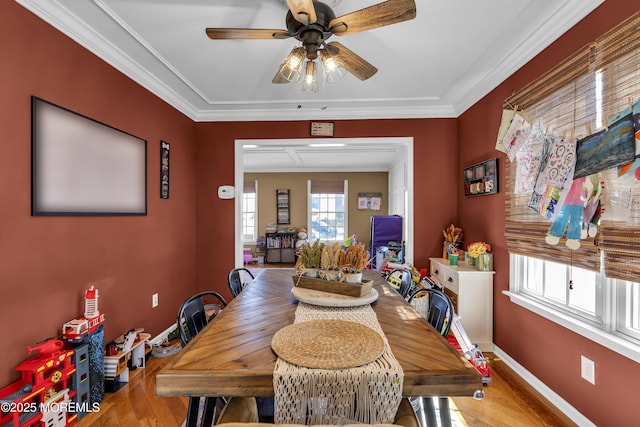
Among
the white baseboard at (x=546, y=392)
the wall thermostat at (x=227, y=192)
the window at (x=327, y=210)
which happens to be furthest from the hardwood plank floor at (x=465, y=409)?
the window at (x=327, y=210)

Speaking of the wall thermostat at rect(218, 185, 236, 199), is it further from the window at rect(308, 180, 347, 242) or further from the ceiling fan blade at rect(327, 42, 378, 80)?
the window at rect(308, 180, 347, 242)

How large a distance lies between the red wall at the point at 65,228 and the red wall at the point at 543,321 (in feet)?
10.6

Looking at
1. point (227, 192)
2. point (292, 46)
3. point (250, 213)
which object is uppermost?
point (292, 46)

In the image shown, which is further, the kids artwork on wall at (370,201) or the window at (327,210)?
the window at (327,210)

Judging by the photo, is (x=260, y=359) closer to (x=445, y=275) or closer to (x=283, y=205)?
(x=445, y=275)

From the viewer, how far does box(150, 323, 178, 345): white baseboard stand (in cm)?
283

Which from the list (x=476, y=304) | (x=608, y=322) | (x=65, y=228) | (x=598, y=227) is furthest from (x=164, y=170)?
(x=608, y=322)

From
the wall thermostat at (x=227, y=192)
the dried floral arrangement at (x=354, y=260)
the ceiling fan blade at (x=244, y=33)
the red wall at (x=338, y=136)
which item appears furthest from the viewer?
the wall thermostat at (x=227, y=192)

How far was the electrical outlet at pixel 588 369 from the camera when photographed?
1660 mm

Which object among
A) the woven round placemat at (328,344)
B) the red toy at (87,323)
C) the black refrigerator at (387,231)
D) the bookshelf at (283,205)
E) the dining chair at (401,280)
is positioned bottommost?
the red toy at (87,323)

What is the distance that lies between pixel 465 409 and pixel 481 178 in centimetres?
203

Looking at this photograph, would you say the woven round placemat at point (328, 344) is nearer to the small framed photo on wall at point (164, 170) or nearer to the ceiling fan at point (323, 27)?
the ceiling fan at point (323, 27)

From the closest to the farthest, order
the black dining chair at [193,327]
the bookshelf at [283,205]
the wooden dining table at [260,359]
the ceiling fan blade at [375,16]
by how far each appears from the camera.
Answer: the wooden dining table at [260,359]
the black dining chair at [193,327]
the ceiling fan blade at [375,16]
the bookshelf at [283,205]

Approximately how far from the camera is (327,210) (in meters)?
7.70
